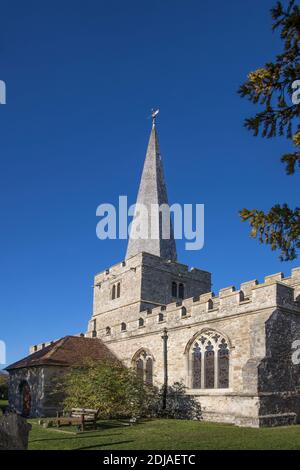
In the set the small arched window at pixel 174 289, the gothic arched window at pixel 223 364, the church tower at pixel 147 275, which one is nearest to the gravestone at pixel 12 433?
the gothic arched window at pixel 223 364

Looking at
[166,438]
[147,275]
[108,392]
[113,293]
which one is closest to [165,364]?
[108,392]

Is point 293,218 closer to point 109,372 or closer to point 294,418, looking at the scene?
point 294,418

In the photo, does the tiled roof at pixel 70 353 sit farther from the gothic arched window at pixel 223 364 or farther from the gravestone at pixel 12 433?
the gravestone at pixel 12 433

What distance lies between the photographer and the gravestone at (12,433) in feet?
27.5

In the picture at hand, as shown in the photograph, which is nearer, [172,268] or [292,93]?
[292,93]

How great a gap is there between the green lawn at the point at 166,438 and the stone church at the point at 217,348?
2.10 metres

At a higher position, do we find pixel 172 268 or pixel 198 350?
pixel 172 268

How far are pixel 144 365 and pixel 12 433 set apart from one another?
16168mm

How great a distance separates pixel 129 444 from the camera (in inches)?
488

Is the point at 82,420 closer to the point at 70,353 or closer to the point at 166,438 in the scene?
the point at 166,438

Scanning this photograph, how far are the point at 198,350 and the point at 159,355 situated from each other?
277 cm

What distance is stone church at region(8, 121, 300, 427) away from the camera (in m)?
17.1
